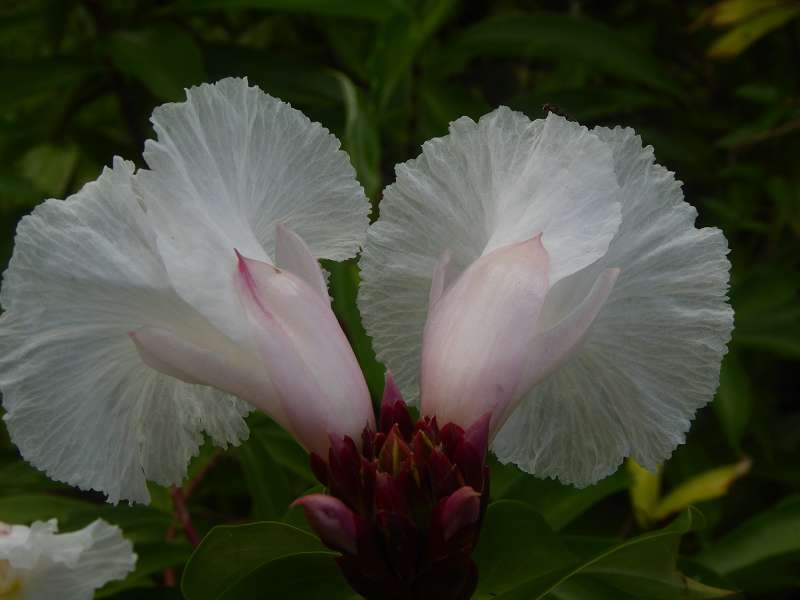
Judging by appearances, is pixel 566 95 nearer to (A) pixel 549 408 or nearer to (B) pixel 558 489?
(B) pixel 558 489

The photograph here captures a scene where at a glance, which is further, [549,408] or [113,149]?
[113,149]

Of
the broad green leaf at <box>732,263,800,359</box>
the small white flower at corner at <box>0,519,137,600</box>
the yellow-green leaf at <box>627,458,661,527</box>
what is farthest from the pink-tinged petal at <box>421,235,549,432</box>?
the broad green leaf at <box>732,263,800,359</box>

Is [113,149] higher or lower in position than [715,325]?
higher

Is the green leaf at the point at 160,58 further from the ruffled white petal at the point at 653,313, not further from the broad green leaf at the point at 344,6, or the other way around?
the ruffled white petal at the point at 653,313

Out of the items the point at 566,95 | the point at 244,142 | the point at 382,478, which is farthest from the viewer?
the point at 566,95

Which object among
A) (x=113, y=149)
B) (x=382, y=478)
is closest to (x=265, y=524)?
(x=382, y=478)

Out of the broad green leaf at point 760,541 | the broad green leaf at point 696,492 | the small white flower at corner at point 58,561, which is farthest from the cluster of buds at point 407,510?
the broad green leaf at point 696,492

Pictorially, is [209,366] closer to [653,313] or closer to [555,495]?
[653,313]

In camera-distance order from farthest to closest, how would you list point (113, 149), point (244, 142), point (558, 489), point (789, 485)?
1. point (113, 149)
2. point (789, 485)
3. point (558, 489)
4. point (244, 142)
